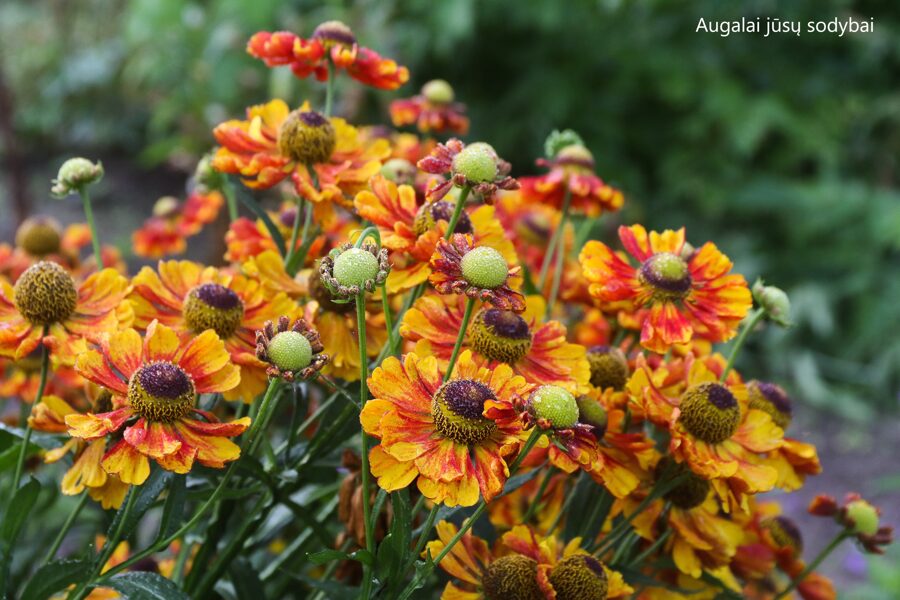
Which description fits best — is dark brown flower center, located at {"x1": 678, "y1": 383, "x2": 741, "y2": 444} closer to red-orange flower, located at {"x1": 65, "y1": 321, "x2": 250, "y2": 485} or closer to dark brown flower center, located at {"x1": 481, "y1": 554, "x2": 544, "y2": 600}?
dark brown flower center, located at {"x1": 481, "y1": 554, "x2": 544, "y2": 600}

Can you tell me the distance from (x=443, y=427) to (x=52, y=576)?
0.27 m

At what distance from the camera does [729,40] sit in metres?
3.76

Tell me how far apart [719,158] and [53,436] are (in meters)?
3.21

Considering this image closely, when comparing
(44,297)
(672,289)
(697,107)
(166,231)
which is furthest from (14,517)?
(697,107)

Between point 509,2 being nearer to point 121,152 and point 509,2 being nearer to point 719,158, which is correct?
point 719,158

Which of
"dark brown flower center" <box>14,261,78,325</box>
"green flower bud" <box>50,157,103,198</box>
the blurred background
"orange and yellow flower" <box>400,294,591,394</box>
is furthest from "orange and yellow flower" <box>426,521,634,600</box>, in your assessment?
the blurred background

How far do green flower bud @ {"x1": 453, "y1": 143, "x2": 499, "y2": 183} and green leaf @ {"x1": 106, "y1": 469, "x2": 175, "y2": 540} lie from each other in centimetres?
27

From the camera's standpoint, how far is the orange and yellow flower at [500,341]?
66 cm

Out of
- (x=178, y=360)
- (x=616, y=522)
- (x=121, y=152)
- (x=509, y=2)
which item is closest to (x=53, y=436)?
(x=178, y=360)

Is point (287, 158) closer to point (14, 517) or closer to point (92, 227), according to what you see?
point (92, 227)

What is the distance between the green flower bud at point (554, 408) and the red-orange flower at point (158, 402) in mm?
176

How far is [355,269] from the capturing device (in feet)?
1.83

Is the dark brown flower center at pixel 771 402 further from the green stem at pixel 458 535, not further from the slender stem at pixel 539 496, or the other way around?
the green stem at pixel 458 535

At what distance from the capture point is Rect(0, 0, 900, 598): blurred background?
3.33 m
